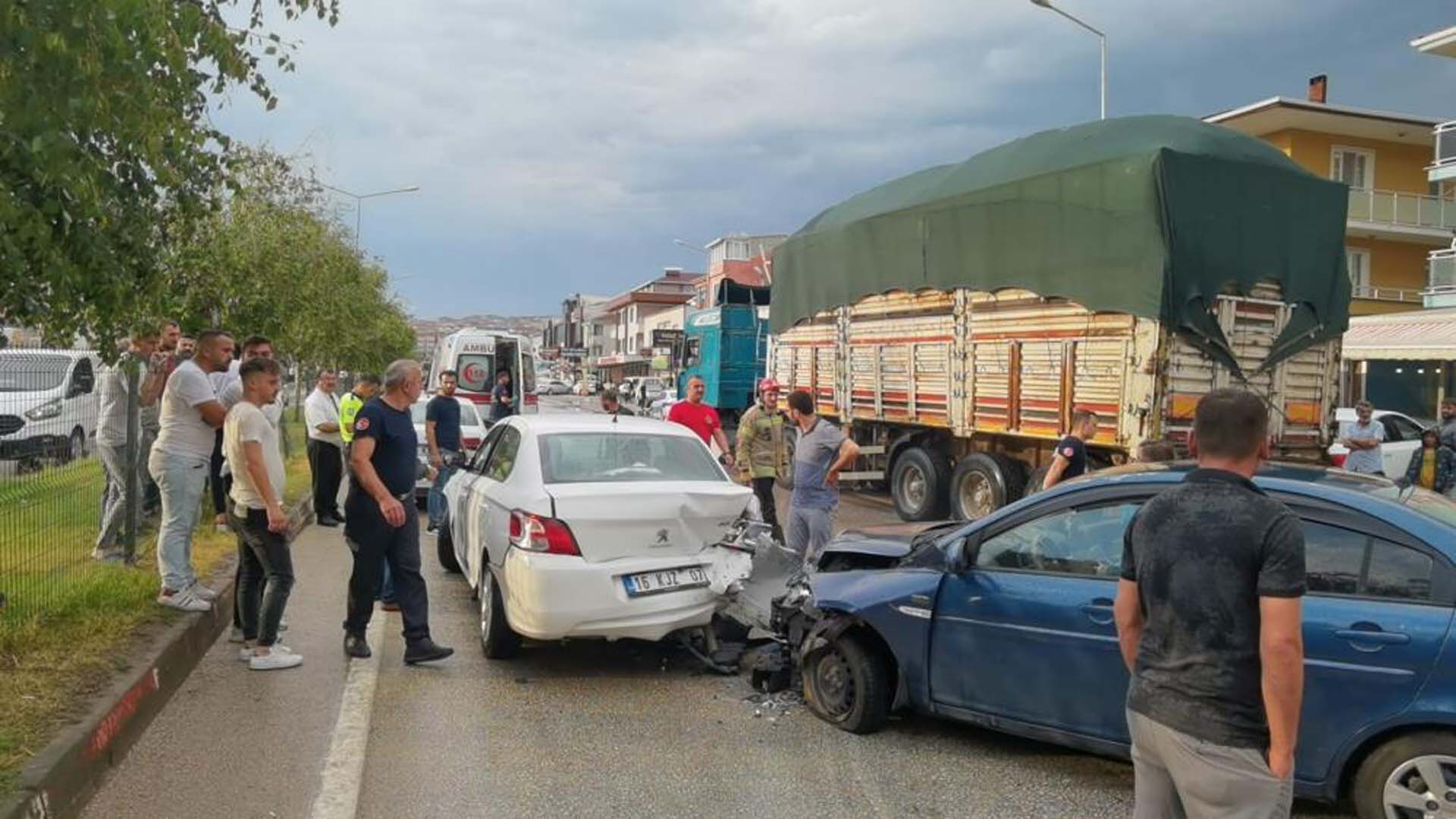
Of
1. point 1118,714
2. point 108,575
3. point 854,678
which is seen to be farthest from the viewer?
point 108,575

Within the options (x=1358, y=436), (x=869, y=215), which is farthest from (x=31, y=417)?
(x=1358, y=436)

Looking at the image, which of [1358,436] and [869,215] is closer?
[1358,436]

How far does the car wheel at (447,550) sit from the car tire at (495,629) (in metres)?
2.52

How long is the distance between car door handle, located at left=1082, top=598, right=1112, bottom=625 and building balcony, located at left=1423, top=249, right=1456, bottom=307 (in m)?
26.8

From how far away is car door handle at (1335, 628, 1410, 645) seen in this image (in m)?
3.89

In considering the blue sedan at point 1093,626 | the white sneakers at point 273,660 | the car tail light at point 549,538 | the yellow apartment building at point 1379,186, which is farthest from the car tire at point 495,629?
the yellow apartment building at point 1379,186

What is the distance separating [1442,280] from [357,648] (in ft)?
93.0

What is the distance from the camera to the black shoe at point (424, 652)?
6496 millimetres

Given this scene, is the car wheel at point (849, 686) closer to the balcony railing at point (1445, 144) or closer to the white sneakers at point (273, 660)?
the white sneakers at point (273, 660)

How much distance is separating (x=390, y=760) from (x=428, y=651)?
1534 mm

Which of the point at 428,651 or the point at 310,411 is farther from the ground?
the point at 310,411

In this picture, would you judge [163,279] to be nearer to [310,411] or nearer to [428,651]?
[428,651]

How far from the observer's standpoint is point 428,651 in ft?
21.3

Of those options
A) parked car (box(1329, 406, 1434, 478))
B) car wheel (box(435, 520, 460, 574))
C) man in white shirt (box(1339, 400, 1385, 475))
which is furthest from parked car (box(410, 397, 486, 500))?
parked car (box(1329, 406, 1434, 478))
